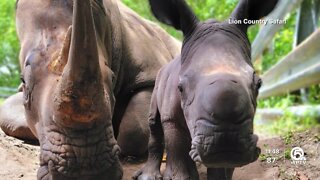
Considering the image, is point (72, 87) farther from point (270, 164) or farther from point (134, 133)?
point (134, 133)

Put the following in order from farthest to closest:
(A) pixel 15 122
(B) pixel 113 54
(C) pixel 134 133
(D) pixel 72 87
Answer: (A) pixel 15 122 → (C) pixel 134 133 → (B) pixel 113 54 → (D) pixel 72 87

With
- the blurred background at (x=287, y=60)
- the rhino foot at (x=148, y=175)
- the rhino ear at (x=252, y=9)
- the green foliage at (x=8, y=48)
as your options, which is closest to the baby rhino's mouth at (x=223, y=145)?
the rhino ear at (x=252, y=9)

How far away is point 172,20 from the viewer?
312 centimetres

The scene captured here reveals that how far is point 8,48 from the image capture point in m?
12.2

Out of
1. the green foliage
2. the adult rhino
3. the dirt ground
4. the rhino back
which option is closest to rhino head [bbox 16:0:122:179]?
the adult rhino

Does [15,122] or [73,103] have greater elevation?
[73,103]

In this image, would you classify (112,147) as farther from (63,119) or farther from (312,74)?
(312,74)

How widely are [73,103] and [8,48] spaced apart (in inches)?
386

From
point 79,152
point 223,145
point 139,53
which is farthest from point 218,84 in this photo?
point 139,53

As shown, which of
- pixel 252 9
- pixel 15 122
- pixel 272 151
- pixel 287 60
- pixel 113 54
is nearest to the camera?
pixel 252 9

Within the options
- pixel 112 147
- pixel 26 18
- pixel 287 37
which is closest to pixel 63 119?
pixel 112 147

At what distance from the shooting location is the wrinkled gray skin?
2.46m

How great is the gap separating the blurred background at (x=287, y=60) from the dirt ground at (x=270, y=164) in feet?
1.13

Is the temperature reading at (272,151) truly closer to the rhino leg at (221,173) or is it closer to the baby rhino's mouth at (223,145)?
the rhino leg at (221,173)
